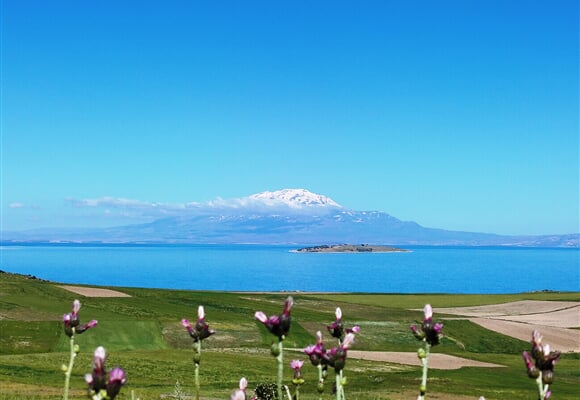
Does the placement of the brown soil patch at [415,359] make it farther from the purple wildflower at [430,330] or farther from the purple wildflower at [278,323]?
the purple wildflower at [278,323]

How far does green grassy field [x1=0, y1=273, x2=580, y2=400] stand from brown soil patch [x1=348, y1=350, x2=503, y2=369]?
2524 millimetres

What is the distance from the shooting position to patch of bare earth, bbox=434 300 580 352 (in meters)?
82.2

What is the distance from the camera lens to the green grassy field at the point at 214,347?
43.1 meters

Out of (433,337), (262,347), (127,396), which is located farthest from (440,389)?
(433,337)

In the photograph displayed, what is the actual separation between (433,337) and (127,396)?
1381 inches

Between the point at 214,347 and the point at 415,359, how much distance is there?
1755cm

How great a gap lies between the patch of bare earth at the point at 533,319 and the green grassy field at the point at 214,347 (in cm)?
414

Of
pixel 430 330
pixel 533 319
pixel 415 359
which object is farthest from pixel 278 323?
pixel 533 319

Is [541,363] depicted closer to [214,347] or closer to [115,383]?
[115,383]

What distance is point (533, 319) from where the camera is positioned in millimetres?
101875

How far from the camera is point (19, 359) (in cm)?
5116

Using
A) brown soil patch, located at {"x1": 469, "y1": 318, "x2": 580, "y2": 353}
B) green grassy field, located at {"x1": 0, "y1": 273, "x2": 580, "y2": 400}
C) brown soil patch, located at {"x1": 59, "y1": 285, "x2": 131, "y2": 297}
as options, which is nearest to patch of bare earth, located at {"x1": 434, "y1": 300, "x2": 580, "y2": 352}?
brown soil patch, located at {"x1": 469, "y1": 318, "x2": 580, "y2": 353}

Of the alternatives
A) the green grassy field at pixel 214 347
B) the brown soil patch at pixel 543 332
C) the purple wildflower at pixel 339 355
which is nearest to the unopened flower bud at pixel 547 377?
the purple wildflower at pixel 339 355

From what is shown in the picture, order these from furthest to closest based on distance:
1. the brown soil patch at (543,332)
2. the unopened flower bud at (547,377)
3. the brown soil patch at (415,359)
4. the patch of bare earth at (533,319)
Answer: the patch of bare earth at (533,319), the brown soil patch at (543,332), the brown soil patch at (415,359), the unopened flower bud at (547,377)
